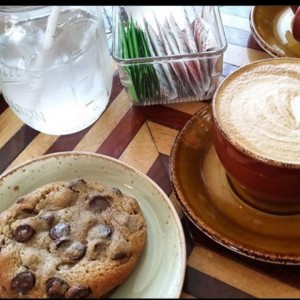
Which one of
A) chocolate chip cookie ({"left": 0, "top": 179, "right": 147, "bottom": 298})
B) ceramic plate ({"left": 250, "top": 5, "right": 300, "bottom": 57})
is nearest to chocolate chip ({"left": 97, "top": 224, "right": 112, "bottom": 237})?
chocolate chip cookie ({"left": 0, "top": 179, "right": 147, "bottom": 298})

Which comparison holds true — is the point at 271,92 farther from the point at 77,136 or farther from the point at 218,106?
the point at 77,136

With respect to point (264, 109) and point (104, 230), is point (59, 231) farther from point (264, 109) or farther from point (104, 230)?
point (264, 109)

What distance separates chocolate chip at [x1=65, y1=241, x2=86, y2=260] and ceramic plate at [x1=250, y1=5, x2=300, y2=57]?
397mm

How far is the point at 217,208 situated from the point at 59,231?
0.17 meters

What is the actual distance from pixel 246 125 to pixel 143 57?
0.19 meters

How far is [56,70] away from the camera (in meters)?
0.64

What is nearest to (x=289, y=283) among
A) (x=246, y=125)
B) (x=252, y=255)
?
(x=252, y=255)

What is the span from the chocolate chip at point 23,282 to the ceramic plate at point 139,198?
7cm

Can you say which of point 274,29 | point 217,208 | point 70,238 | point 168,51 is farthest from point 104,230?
point 274,29

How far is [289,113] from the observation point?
558mm

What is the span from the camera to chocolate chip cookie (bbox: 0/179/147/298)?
0.48m

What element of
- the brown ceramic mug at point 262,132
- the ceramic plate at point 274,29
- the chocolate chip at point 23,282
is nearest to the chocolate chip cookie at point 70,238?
the chocolate chip at point 23,282

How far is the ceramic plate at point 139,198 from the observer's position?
1.61 ft

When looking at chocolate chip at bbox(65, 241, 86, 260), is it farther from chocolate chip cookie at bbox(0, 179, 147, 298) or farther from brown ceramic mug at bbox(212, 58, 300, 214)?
brown ceramic mug at bbox(212, 58, 300, 214)
